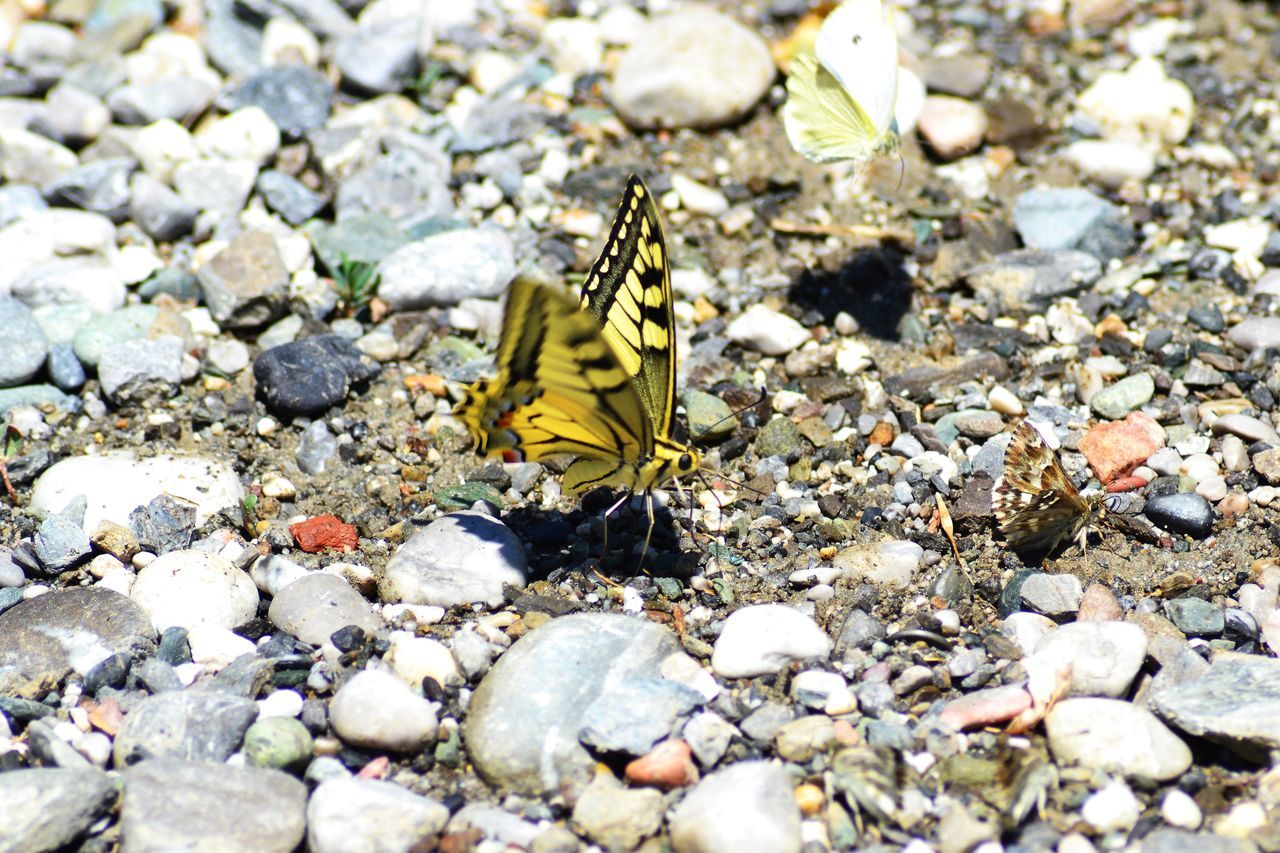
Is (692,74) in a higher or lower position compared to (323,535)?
higher

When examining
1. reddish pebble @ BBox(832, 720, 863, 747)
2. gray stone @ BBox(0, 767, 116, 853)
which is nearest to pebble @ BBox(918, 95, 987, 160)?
reddish pebble @ BBox(832, 720, 863, 747)

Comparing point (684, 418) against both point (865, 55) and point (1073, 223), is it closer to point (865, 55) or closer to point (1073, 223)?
point (865, 55)

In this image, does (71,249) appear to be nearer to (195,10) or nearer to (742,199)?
(195,10)

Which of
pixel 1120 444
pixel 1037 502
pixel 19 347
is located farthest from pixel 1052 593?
pixel 19 347

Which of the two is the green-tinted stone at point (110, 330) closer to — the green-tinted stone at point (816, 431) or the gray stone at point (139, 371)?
the gray stone at point (139, 371)

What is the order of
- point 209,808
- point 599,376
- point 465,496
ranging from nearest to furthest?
point 209,808 < point 599,376 < point 465,496
